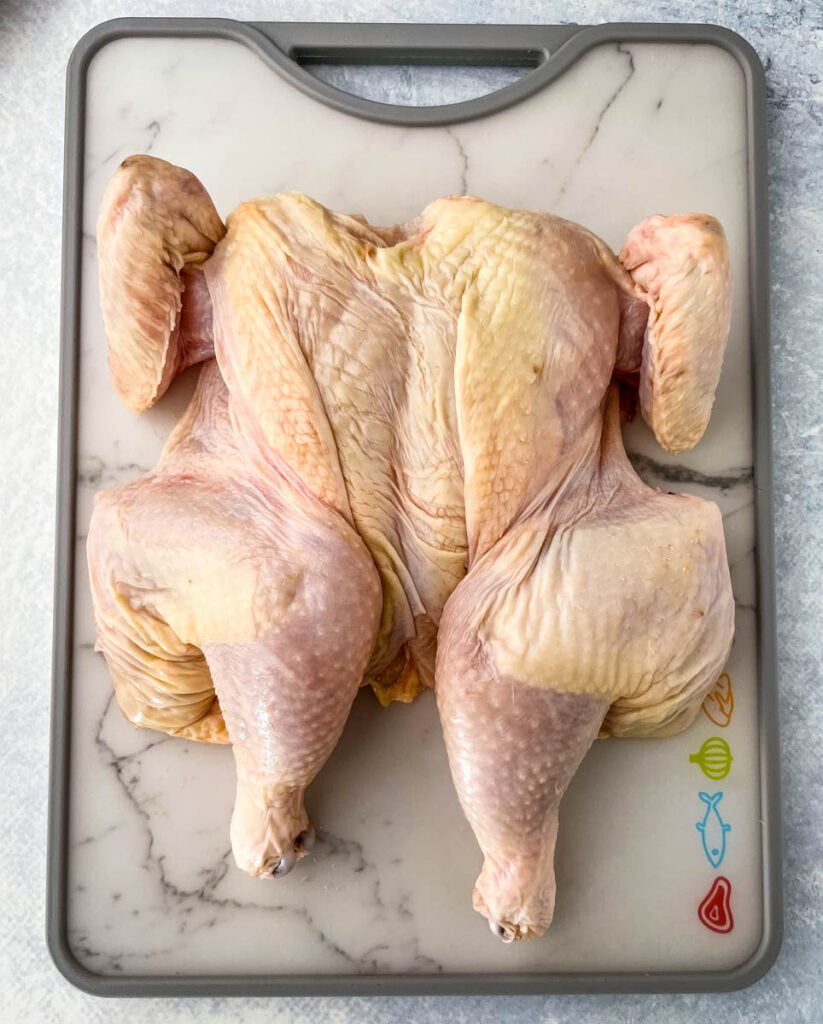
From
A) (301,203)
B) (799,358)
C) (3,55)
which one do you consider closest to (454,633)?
(301,203)

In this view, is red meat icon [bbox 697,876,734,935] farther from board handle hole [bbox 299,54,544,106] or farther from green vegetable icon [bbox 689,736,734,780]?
board handle hole [bbox 299,54,544,106]

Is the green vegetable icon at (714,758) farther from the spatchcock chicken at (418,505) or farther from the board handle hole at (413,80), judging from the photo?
the board handle hole at (413,80)

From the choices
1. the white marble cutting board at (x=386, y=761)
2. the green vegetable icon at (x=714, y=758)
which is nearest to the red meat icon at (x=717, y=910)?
the white marble cutting board at (x=386, y=761)

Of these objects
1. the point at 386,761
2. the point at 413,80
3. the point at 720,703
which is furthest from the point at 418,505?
the point at 413,80

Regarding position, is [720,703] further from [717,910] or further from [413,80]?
[413,80]

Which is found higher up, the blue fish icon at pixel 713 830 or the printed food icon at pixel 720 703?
the printed food icon at pixel 720 703

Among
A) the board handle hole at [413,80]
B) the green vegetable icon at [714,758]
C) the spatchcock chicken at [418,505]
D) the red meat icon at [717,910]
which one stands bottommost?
the red meat icon at [717,910]

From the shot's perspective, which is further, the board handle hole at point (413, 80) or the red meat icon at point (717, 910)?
the board handle hole at point (413, 80)
